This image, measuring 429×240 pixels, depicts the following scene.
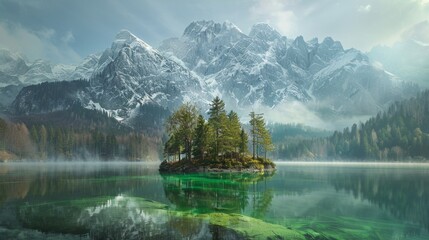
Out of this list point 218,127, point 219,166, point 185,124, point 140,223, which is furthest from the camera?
point 185,124

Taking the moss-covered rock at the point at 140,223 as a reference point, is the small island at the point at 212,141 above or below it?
above

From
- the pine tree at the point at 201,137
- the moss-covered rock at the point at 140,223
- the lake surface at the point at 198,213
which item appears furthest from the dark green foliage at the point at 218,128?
the moss-covered rock at the point at 140,223

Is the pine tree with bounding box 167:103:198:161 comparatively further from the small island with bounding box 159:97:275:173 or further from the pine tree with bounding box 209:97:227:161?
the pine tree with bounding box 209:97:227:161

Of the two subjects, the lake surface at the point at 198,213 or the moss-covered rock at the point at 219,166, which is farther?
the moss-covered rock at the point at 219,166

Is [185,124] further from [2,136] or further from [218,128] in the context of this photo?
[2,136]

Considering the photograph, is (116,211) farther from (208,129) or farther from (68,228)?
(208,129)

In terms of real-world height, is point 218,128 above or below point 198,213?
above

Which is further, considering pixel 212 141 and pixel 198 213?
pixel 212 141

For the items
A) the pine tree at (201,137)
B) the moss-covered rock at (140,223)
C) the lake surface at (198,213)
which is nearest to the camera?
the moss-covered rock at (140,223)

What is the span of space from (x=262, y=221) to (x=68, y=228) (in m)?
15.9

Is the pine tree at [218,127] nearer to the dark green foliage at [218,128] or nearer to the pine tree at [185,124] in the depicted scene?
the dark green foliage at [218,128]

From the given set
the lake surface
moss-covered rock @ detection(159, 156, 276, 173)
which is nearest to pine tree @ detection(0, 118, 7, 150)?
moss-covered rock @ detection(159, 156, 276, 173)

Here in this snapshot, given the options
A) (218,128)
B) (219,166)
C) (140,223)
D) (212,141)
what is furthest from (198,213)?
(218,128)

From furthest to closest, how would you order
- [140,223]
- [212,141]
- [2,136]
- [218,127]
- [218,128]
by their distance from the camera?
[2,136] → [218,128] → [218,127] → [212,141] → [140,223]
